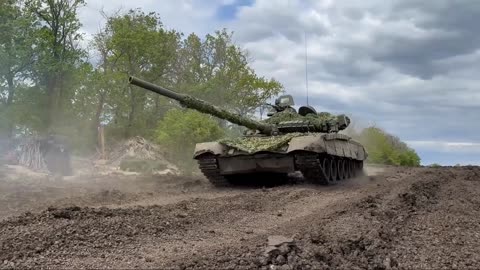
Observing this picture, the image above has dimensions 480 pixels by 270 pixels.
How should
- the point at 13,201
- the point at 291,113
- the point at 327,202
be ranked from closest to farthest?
the point at 327,202, the point at 13,201, the point at 291,113

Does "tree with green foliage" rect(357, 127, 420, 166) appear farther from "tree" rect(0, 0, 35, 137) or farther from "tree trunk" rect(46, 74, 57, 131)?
"tree" rect(0, 0, 35, 137)

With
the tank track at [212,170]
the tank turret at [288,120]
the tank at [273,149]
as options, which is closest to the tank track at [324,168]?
the tank at [273,149]

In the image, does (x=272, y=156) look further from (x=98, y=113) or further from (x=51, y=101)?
(x=98, y=113)

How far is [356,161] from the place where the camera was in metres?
18.7

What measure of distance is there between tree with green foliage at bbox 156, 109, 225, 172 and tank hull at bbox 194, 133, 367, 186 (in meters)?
10.1

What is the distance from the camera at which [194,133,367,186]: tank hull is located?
1307 cm

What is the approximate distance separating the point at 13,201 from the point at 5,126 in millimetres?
13723

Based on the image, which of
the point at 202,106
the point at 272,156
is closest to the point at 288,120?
the point at 272,156

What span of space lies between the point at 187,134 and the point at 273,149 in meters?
12.1

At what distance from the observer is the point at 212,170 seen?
14.2 metres

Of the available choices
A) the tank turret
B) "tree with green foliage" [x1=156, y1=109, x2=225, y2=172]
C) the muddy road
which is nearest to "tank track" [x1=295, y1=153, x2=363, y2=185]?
the tank turret

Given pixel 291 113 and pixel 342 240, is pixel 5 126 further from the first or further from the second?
pixel 342 240

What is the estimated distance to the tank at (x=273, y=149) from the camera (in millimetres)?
13031

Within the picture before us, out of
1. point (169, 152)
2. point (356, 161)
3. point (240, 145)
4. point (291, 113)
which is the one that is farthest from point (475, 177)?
point (169, 152)
